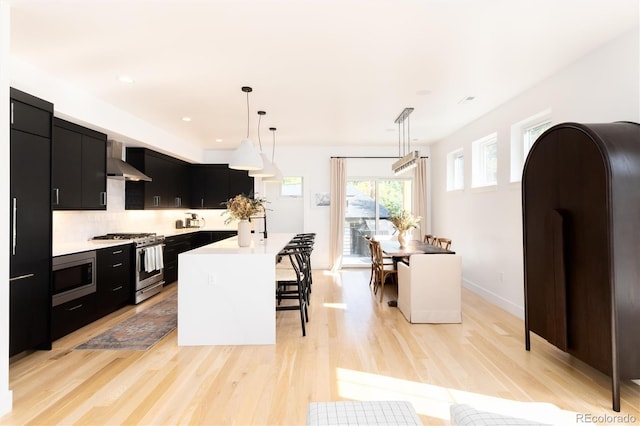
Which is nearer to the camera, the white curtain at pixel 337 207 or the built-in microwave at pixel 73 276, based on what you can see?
the built-in microwave at pixel 73 276

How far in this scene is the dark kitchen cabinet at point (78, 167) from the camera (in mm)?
4059

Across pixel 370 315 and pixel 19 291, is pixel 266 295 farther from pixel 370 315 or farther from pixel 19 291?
pixel 19 291

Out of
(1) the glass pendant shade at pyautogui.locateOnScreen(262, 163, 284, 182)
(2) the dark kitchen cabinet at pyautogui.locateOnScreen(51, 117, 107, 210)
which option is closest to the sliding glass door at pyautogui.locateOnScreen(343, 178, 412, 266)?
(1) the glass pendant shade at pyautogui.locateOnScreen(262, 163, 284, 182)

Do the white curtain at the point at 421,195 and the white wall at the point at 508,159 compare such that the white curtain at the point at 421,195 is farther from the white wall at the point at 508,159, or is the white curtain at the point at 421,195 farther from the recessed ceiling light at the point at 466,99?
the recessed ceiling light at the point at 466,99

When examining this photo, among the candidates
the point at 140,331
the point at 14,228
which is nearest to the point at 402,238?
the point at 140,331

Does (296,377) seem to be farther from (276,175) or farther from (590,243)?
(276,175)

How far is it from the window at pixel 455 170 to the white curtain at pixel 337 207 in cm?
209

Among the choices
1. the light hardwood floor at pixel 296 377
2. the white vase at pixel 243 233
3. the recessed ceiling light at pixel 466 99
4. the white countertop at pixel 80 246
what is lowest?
the light hardwood floor at pixel 296 377

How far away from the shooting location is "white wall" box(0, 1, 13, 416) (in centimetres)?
235

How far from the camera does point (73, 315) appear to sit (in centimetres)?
391

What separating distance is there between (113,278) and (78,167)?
56.0 inches

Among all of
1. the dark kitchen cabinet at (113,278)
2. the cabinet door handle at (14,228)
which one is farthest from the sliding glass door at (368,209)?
the cabinet door handle at (14,228)

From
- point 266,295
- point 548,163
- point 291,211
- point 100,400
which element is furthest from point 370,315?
point 291,211

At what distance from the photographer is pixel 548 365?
10.0 feet
